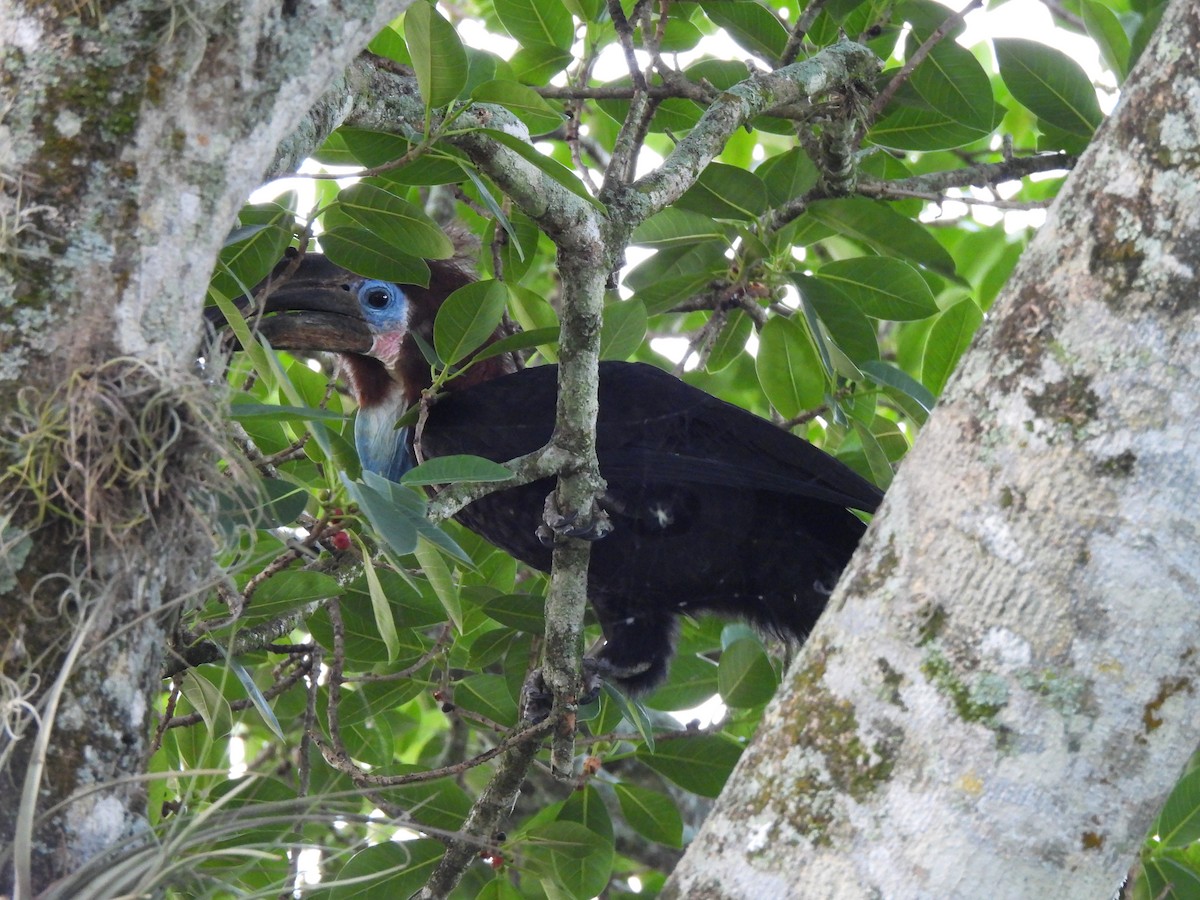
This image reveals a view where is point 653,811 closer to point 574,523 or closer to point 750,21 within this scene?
point 574,523

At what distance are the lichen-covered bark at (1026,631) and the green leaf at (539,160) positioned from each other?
74cm

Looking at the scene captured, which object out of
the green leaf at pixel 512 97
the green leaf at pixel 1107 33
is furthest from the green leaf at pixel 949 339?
the green leaf at pixel 512 97

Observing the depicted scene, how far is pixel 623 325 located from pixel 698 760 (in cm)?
94

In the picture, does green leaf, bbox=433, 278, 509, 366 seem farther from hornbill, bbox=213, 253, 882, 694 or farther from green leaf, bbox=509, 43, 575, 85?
green leaf, bbox=509, 43, 575, 85

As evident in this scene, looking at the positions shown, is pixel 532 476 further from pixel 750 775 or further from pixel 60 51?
pixel 60 51

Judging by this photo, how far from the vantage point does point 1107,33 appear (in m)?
2.58

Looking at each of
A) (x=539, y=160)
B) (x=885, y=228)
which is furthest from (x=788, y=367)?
(x=539, y=160)

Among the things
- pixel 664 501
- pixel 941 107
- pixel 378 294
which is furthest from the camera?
pixel 378 294

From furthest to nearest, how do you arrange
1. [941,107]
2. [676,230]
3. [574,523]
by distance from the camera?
[676,230] → [941,107] → [574,523]

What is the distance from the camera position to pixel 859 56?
2824 mm

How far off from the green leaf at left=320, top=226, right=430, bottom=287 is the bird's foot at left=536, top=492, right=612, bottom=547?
55cm

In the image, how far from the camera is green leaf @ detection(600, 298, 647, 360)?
2549 millimetres

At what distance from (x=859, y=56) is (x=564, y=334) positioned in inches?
43.9

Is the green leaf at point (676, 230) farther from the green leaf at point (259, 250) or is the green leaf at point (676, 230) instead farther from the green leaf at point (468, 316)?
the green leaf at point (259, 250)
